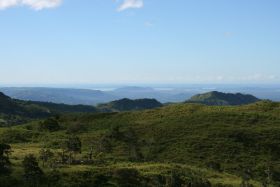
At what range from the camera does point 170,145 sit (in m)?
101

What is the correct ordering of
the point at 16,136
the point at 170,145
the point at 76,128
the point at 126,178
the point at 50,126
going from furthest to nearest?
the point at 50,126, the point at 76,128, the point at 16,136, the point at 170,145, the point at 126,178

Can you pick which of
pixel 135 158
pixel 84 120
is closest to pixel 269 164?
pixel 135 158

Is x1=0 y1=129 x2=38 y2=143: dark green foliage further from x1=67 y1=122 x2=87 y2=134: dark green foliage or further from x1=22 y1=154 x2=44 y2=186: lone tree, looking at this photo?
x1=22 y1=154 x2=44 y2=186: lone tree

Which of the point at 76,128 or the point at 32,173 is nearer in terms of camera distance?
the point at 32,173

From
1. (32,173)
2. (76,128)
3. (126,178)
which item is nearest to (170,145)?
(76,128)

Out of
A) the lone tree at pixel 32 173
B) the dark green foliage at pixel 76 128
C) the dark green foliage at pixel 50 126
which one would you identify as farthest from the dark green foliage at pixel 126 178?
the dark green foliage at pixel 50 126

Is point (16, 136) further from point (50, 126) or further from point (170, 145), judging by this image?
point (170, 145)

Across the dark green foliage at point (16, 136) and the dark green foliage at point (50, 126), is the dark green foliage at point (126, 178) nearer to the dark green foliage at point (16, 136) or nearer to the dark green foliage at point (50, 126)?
the dark green foliage at point (16, 136)

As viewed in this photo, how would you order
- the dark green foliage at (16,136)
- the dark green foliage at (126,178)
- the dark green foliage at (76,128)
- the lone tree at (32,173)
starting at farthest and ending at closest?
the dark green foliage at (76,128) → the dark green foliage at (16,136) → the dark green foliage at (126,178) → the lone tree at (32,173)

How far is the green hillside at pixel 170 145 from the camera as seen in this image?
6988 centimetres

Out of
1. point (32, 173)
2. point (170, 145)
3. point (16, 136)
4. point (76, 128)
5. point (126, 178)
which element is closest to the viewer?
point (32, 173)

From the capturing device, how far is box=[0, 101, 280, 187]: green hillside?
69.9 meters

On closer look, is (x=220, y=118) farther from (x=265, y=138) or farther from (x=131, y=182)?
(x=131, y=182)

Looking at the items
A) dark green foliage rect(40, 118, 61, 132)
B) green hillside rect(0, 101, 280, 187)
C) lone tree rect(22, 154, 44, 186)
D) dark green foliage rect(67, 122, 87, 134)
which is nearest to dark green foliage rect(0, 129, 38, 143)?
green hillside rect(0, 101, 280, 187)
